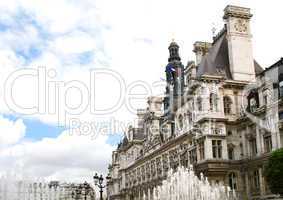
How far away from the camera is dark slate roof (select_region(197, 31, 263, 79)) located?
195 ft

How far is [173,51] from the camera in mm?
88125

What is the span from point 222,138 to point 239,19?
649 inches

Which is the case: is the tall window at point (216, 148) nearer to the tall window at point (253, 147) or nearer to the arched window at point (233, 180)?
the arched window at point (233, 180)

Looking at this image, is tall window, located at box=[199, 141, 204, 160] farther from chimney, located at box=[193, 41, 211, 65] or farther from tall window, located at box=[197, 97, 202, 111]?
chimney, located at box=[193, 41, 211, 65]

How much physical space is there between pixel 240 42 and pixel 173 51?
2751 centimetres

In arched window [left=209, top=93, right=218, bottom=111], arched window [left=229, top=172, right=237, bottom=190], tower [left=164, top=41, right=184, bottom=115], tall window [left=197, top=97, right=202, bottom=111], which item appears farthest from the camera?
tower [left=164, top=41, right=184, bottom=115]

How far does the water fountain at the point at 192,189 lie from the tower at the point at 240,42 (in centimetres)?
1395

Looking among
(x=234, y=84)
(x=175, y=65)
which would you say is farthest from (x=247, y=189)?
(x=175, y=65)

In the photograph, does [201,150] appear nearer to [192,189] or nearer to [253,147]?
[192,189]

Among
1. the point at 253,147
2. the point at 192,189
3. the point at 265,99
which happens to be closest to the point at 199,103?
the point at 253,147

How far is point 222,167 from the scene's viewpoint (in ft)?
178

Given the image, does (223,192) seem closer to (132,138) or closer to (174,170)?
(174,170)

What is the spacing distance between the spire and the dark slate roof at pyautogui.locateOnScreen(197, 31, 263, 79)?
20854 mm

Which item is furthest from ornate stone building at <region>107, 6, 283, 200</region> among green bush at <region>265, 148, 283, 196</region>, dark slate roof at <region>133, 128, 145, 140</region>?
dark slate roof at <region>133, 128, 145, 140</region>
